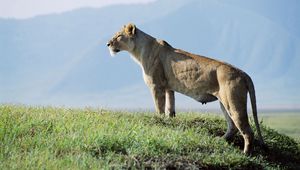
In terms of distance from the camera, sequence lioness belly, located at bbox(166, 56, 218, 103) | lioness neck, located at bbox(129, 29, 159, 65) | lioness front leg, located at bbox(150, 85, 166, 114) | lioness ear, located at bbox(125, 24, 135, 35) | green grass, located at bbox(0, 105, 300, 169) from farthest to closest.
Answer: lioness ear, located at bbox(125, 24, 135, 35)
lioness neck, located at bbox(129, 29, 159, 65)
lioness front leg, located at bbox(150, 85, 166, 114)
lioness belly, located at bbox(166, 56, 218, 103)
green grass, located at bbox(0, 105, 300, 169)

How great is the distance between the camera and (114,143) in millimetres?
8828

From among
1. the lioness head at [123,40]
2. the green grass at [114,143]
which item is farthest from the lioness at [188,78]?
the green grass at [114,143]

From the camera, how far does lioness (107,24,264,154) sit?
1009 centimetres

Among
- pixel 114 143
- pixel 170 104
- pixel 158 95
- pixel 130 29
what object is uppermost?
pixel 130 29

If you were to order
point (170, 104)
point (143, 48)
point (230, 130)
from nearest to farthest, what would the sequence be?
1. point (230, 130)
2. point (170, 104)
3. point (143, 48)

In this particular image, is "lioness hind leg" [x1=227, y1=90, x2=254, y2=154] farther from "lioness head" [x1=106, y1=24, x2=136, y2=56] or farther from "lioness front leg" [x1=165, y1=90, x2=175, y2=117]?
"lioness head" [x1=106, y1=24, x2=136, y2=56]

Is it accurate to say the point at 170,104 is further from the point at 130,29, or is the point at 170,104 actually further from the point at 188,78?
the point at 130,29

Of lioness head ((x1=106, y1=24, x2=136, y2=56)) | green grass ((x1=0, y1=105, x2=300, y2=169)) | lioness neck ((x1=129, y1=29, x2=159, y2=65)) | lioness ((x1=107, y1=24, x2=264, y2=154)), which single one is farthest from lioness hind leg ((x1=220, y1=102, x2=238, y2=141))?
lioness head ((x1=106, y1=24, x2=136, y2=56))

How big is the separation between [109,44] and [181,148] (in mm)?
3423

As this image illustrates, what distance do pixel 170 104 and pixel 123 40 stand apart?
1450 millimetres

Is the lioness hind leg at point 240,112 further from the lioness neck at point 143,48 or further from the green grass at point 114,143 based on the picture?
the lioness neck at point 143,48

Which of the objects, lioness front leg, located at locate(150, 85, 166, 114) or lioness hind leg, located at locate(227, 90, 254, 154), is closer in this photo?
lioness hind leg, located at locate(227, 90, 254, 154)

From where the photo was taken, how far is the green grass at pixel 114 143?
26.6 feet

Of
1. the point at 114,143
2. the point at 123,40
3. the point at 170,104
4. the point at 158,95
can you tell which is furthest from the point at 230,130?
the point at 114,143
